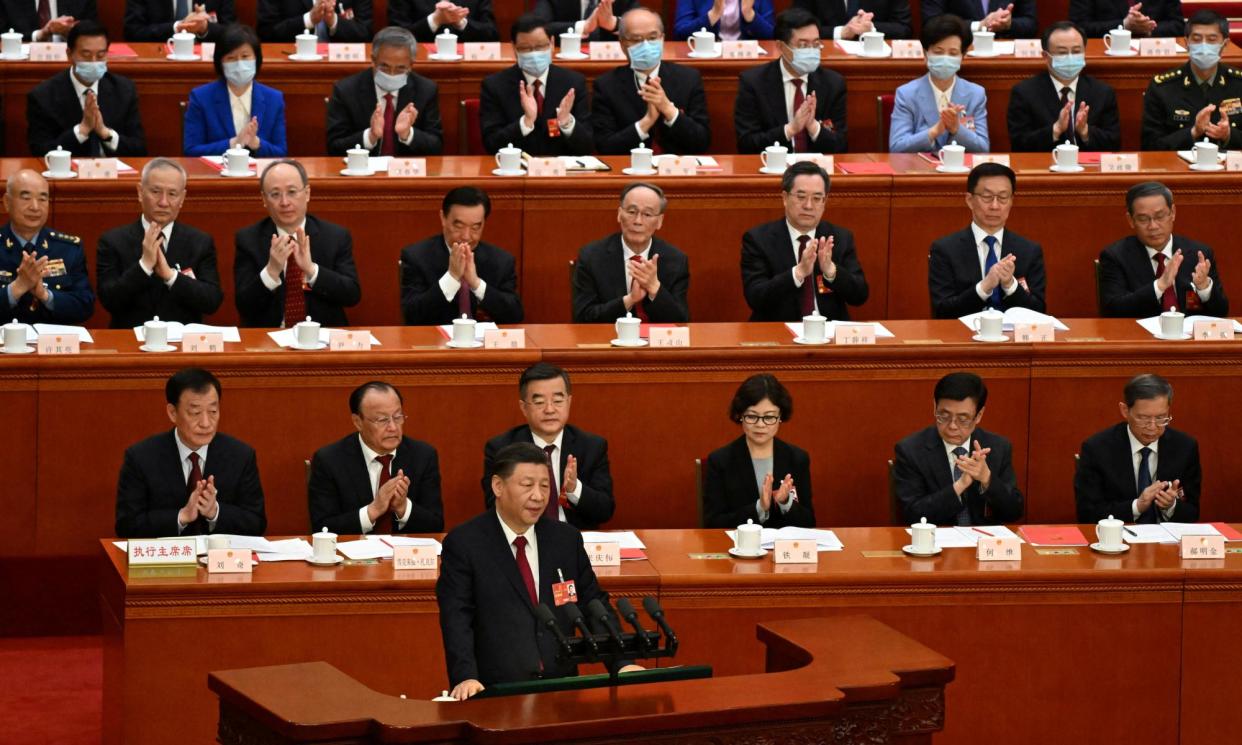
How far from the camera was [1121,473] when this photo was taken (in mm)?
6262

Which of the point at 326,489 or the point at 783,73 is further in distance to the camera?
the point at 783,73

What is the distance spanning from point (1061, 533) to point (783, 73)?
3028 millimetres

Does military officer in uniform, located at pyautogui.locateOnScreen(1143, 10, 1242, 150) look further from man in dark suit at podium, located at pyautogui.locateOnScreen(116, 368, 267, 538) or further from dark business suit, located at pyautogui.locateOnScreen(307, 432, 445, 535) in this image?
man in dark suit at podium, located at pyautogui.locateOnScreen(116, 368, 267, 538)

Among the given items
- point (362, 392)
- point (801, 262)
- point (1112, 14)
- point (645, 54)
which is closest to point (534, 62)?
point (645, 54)

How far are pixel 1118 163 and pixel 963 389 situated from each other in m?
1.98

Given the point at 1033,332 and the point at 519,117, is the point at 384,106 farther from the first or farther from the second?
the point at 1033,332

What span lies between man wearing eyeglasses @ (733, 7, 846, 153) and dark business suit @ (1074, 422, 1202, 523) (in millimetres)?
2259

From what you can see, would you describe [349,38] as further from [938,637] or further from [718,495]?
[938,637]

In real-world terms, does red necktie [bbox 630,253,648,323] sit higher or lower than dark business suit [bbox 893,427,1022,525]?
higher

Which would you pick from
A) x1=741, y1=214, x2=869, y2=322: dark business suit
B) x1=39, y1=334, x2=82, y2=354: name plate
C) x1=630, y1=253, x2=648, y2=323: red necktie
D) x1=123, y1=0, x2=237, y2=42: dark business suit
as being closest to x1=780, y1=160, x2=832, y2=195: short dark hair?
x1=741, y1=214, x2=869, y2=322: dark business suit

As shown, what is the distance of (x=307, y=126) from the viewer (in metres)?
8.31

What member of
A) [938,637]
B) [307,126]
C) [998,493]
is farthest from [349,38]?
[938,637]

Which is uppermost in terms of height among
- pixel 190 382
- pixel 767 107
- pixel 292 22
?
pixel 292 22

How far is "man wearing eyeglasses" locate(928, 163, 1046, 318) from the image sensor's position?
7121 mm
